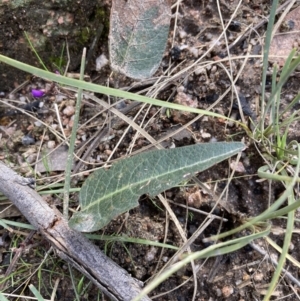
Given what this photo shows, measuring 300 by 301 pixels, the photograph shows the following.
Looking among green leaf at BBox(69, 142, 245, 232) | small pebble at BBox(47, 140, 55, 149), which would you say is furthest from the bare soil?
green leaf at BBox(69, 142, 245, 232)

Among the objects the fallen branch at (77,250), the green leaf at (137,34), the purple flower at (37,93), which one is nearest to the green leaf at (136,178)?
the fallen branch at (77,250)

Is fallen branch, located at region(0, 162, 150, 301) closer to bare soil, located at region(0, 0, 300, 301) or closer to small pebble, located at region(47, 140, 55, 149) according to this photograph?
bare soil, located at region(0, 0, 300, 301)

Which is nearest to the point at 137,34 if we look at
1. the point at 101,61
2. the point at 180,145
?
the point at 101,61

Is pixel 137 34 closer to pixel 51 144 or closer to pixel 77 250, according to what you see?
pixel 51 144

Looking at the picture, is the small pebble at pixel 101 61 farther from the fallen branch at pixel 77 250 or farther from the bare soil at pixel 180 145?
the fallen branch at pixel 77 250

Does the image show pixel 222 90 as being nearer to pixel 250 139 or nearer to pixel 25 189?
pixel 250 139

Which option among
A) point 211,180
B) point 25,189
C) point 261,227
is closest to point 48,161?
point 25,189
